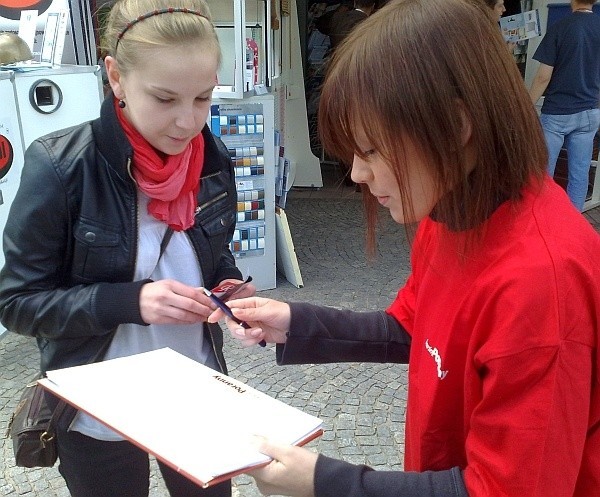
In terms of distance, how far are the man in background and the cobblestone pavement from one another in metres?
1.62

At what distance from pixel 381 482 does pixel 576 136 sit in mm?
4884

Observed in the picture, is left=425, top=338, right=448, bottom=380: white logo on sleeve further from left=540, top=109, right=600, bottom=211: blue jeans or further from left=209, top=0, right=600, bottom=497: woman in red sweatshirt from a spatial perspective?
left=540, top=109, right=600, bottom=211: blue jeans

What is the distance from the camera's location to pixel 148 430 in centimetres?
109

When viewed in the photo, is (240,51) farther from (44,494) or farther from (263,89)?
(44,494)

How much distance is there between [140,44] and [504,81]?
79cm

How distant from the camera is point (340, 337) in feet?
4.42

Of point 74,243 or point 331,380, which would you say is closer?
point 74,243

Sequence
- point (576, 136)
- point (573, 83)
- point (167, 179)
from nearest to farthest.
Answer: point (167, 179)
point (573, 83)
point (576, 136)

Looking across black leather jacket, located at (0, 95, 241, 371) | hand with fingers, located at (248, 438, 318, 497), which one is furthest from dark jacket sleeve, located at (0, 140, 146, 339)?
hand with fingers, located at (248, 438, 318, 497)

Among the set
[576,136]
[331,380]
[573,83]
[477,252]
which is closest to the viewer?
[477,252]

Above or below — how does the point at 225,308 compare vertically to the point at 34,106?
below

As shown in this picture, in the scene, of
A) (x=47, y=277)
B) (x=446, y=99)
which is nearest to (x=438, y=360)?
(x=446, y=99)

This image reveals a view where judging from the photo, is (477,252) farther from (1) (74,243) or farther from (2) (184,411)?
(1) (74,243)

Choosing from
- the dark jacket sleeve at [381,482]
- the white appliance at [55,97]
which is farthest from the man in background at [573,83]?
the dark jacket sleeve at [381,482]
